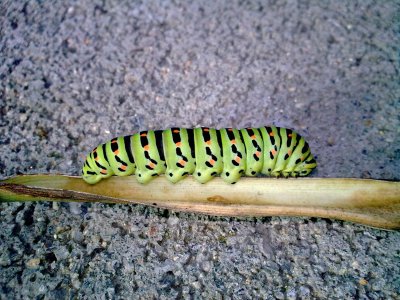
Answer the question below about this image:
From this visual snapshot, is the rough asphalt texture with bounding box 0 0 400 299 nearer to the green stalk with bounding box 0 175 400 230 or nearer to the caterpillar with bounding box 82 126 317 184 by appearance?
the green stalk with bounding box 0 175 400 230

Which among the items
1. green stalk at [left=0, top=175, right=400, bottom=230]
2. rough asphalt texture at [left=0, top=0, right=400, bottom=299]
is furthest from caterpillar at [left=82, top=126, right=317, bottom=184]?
rough asphalt texture at [left=0, top=0, right=400, bottom=299]

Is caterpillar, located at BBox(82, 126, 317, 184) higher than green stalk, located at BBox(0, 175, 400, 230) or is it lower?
higher

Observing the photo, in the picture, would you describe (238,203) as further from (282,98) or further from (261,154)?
(282,98)

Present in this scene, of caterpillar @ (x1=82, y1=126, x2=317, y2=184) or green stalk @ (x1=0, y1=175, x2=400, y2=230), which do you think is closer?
green stalk @ (x1=0, y1=175, x2=400, y2=230)

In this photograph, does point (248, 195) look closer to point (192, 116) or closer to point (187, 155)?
point (187, 155)

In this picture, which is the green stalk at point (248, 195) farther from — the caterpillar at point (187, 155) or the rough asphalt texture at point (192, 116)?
the rough asphalt texture at point (192, 116)

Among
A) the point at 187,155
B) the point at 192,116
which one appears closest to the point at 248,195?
the point at 187,155

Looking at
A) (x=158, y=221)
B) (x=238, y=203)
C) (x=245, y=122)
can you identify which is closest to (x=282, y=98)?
(x=245, y=122)
